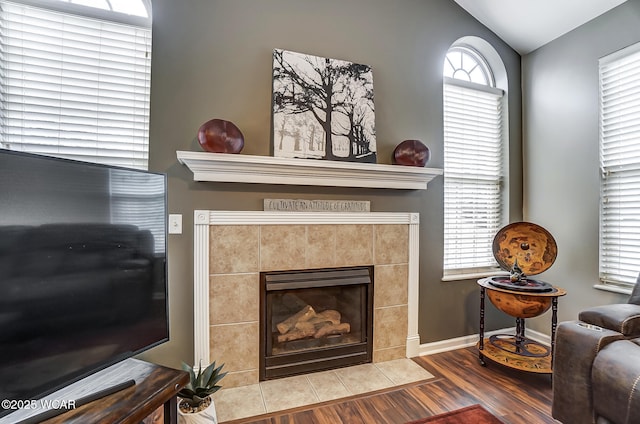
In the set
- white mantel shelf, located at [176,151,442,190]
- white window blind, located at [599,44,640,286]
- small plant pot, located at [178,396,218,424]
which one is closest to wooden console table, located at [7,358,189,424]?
small plant pot, located at [178,396,218,424]

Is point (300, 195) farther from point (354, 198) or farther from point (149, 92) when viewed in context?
point (149, 92)

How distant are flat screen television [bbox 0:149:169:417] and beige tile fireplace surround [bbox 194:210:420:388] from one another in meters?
0.70

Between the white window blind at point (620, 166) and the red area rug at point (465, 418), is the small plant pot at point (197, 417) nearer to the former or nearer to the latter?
the red area rug at point (465, 418)

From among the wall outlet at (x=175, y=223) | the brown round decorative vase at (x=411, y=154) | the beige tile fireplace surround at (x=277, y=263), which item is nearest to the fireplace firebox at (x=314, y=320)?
the beige tile fireplace surround at (x=277, y=263)

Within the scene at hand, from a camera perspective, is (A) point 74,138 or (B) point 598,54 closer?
(A) point 74,138

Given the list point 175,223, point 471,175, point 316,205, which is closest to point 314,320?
point 316,205

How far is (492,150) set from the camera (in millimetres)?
2973

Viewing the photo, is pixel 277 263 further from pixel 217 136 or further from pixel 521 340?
pixel 521 340

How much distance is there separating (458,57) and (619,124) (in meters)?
1.43

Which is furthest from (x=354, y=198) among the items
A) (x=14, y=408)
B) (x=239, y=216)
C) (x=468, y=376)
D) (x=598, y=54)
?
(x=598, y=54)

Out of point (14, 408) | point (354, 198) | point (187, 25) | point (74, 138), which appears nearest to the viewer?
point (14, 408)

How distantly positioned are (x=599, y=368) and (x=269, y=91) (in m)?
2.54

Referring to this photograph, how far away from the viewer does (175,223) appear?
2.00 metres

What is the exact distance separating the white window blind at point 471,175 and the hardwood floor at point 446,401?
870 millimetres
